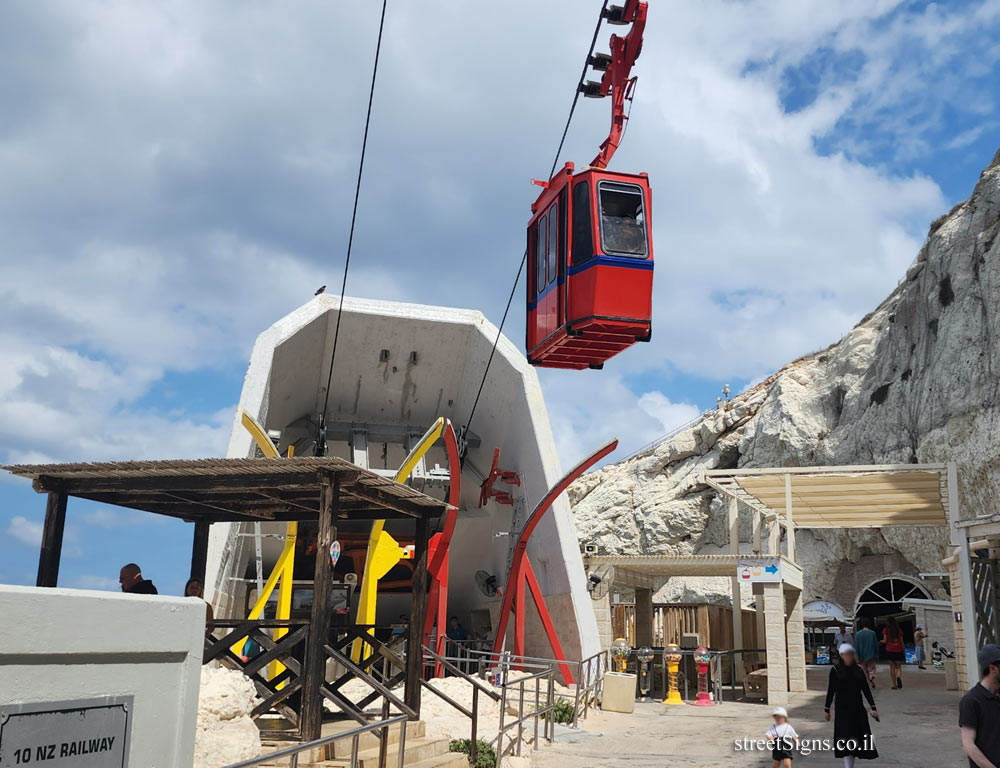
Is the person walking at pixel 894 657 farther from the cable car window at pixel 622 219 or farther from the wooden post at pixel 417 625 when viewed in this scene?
the wooden post at pixel 417 625

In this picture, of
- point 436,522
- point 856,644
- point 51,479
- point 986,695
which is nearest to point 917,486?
point 856,644

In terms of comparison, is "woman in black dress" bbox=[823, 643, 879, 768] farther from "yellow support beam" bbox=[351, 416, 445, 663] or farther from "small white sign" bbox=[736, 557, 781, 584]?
"small white sign" bbox=[736, 557, 781, 584]

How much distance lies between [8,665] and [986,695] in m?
5.35

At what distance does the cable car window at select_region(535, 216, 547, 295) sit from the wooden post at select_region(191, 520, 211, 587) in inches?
222

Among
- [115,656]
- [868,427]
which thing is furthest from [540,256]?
[868,427]

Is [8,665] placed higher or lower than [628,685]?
higher

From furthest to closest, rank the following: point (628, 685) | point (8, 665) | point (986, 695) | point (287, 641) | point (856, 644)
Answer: point (856, 644), point (628, 685), point (287, 641), point (986, 695), point (8, 665)

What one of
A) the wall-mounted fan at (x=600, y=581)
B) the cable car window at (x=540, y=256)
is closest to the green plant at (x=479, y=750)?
the cable car window at (x=540, y=256)

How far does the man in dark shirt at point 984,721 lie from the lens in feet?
17.8

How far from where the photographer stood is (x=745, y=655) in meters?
22.4

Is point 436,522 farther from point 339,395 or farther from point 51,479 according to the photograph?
point 51,479

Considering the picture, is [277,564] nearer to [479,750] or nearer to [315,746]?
[479,750]

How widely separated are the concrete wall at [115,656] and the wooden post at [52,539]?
5315mm

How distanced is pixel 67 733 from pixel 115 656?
0.37 meters
